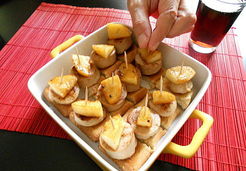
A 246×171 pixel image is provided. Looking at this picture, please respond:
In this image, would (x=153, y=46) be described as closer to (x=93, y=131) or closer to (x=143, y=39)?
(x=143, y=39)

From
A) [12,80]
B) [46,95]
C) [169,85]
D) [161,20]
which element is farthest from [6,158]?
[161,20]

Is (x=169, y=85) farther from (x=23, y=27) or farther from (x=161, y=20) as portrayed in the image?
(x=23, y=27)

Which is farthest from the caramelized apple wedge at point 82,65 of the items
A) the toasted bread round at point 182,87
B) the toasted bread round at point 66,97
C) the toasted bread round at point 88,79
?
the toasted bread round at point 182,87

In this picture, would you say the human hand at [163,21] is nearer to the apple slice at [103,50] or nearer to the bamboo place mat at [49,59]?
the apple slice at [103,50]

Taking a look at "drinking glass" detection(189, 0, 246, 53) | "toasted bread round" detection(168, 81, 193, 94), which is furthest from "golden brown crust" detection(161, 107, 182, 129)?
"drinking glass" detection(189, 0, 246, 53)

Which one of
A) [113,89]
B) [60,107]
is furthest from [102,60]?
[60,107]
